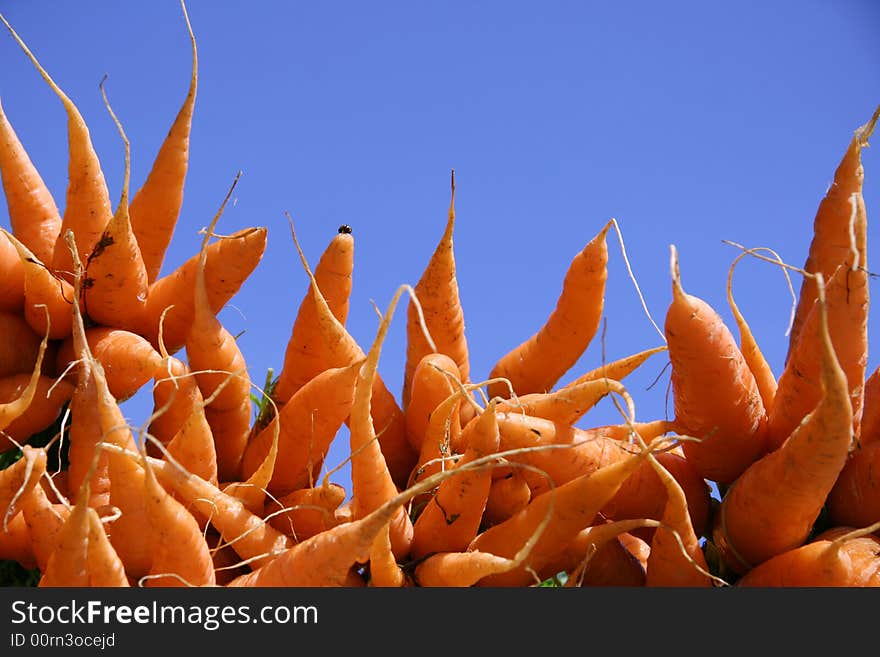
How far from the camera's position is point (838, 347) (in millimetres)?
2023

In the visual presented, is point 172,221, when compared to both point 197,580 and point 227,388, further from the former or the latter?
point 197,580

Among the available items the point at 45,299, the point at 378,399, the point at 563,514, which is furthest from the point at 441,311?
the point at 45,299

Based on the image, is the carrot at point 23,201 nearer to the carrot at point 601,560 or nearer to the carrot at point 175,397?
the carrot at point 175,397

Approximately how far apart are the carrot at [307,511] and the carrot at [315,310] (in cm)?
39

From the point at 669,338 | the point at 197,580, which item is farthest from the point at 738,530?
the point at 197,580

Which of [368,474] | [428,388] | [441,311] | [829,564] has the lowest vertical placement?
[829,564]

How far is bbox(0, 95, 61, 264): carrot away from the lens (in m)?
2.59

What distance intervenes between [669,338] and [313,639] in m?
0.98

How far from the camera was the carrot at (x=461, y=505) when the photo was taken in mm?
2025

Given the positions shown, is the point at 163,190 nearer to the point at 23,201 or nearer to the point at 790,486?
the point at 23,201

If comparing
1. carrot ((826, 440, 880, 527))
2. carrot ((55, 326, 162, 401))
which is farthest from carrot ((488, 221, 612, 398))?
carrot ((55, 326, 162, 401))

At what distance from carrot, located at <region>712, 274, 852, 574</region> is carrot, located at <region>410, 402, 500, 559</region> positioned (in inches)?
21.4

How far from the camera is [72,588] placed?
1.68 metres

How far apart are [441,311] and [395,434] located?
347mm
